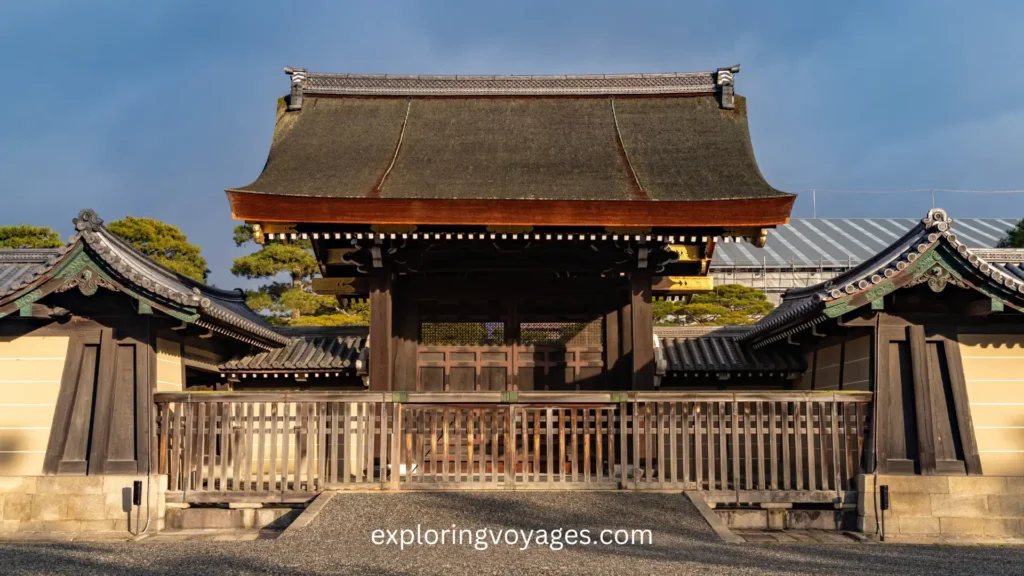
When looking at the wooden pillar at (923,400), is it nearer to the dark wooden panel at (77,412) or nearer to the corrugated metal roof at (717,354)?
the corrugated metal roof at (717,354)

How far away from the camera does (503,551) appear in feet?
28.0

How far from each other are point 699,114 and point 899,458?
7.02m

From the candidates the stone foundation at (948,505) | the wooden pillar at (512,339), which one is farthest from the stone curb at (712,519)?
the wooden pillar at (512,339)

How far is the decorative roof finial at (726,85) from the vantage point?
1530 centimetres

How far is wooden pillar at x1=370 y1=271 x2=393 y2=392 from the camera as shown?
12.5 metres

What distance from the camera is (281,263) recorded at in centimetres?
3136

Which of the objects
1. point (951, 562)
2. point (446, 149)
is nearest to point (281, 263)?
point (446, 149)

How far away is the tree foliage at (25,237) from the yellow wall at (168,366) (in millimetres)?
17740

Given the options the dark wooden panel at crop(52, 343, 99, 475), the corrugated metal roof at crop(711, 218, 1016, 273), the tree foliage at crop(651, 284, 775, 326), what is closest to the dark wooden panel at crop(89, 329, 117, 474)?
the dark wooden panel at crop(52, 343, 99, 475)

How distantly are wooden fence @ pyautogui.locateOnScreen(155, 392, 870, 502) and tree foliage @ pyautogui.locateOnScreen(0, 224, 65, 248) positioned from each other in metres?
19.5

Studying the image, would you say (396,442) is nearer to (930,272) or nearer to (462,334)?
(462,334)

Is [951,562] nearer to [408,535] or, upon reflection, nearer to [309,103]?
[408,535]

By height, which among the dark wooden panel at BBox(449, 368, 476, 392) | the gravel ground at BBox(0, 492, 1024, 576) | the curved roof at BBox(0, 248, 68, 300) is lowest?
the gravel ground at BBox(0, 492, 1024, 576)

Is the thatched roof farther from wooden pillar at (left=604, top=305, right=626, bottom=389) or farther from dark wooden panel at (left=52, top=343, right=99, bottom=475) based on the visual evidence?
dark wooden panel at (left=52, top=343, right=99, bottom=475)
